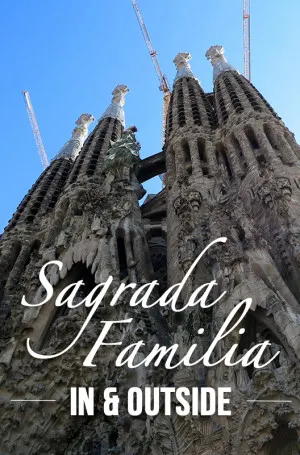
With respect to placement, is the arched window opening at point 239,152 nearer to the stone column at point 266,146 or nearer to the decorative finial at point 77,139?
the stone column at point 266,146

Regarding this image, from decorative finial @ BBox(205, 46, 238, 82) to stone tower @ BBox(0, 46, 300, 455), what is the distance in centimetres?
753

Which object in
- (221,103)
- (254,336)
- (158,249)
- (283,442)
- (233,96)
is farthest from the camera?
(221,103)

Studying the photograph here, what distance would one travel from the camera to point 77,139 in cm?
3772

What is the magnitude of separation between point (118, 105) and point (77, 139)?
13.0ft

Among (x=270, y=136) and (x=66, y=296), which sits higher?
(x=270, y=136)

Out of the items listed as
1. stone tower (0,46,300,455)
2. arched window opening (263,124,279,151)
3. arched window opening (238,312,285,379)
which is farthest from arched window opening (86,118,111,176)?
arched window opening (238,312,285,379)

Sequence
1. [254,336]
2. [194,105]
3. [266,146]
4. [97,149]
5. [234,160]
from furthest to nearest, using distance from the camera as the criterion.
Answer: [97,149], [194,105], [234,160], [266,146], [254,336]

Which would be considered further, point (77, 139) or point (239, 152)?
point (77, 139)

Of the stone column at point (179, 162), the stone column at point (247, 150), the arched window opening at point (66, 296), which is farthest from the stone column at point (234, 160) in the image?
the arched window opening at point (66, 296)

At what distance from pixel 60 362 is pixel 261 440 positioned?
5.66 m

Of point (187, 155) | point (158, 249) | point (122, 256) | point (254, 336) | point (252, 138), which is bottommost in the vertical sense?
point (254, 336)

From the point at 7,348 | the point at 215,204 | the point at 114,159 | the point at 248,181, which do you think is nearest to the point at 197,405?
the point at 7,348

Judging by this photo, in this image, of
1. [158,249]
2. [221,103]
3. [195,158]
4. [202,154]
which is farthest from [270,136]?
[221,103]

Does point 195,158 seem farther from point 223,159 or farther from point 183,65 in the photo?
point 183,65
